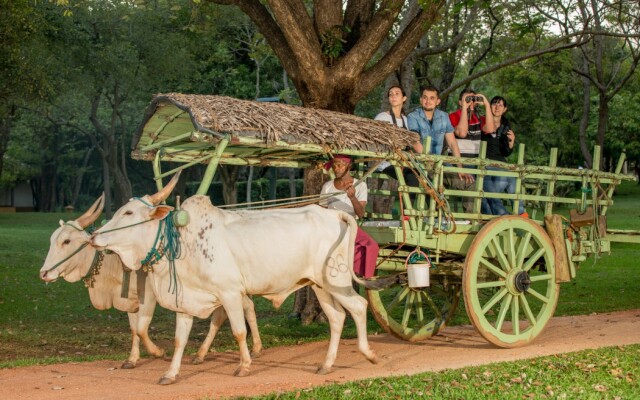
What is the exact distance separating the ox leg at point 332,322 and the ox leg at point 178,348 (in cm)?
133

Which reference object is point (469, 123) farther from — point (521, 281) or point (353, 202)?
point (353, 202)

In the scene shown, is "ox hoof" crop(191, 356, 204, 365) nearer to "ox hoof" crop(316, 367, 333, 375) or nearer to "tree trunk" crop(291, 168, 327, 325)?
"ox hoof" crop(316, 367, 333, 375)

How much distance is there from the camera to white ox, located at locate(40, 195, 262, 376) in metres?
9.43

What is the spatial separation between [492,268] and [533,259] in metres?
0.71

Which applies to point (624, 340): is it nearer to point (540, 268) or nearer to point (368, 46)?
point (540, 268)

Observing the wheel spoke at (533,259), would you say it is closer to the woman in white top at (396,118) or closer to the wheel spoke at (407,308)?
the wheel spoke at (407,308)

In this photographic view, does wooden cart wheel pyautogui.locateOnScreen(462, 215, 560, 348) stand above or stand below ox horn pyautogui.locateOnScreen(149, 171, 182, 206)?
below

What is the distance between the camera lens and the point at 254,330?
1017 centimetres

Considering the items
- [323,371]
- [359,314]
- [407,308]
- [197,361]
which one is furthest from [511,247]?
[197,361]

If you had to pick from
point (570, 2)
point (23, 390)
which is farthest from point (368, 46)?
point (570, 2)

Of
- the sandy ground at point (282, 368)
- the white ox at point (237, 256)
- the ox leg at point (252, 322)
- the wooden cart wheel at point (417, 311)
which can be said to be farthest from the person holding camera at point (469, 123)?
the ox leg at point (252, 322)

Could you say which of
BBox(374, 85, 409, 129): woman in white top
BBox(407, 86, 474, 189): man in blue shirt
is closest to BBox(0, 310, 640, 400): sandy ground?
BBox(407, 86, 474, 189): man in blue shirt

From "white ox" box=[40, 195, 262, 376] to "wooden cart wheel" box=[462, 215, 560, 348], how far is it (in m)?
2.41

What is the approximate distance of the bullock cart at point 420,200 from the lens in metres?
8.81
